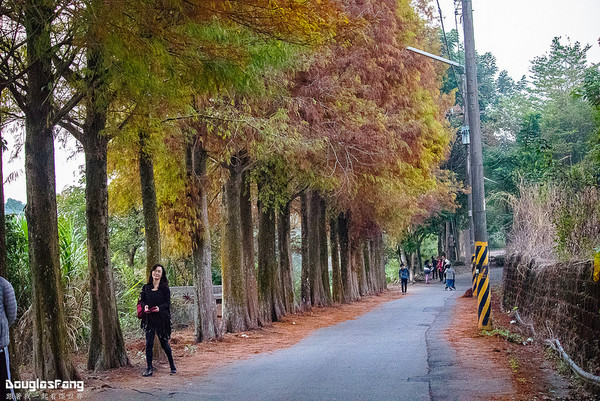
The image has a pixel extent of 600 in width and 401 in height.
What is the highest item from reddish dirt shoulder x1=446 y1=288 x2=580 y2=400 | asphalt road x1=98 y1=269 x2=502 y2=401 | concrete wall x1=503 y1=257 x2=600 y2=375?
concrete wall x1=503 y1=257 x2=600 y2=375

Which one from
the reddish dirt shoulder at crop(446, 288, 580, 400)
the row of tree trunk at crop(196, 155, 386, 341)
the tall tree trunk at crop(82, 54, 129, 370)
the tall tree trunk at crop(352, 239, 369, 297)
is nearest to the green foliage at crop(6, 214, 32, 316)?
the tall tree trunk at crop(82, 54, 129, 370)

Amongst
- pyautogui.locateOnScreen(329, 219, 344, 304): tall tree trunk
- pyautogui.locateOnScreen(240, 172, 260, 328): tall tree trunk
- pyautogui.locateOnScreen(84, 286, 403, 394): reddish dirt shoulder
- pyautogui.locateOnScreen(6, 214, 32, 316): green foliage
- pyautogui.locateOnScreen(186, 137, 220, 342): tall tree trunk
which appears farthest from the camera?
pyautogui.locateOnScreen(329, 219, 344, 304): tall tree trunk

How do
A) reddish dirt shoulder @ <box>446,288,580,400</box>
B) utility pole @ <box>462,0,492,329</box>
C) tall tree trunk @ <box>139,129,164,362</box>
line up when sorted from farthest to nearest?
utility pole @ <box>462,0,492,329</box>, tall tree trunk @ <box>139,129,164,362</box>, reddish dirt shoulder @ <box>446,288,580,400</box>

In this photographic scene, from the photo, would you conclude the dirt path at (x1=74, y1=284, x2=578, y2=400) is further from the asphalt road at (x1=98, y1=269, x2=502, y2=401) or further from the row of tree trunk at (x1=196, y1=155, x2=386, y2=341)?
the row of tree trunk at (x1=196, y1=155, x2=386, y2=341)

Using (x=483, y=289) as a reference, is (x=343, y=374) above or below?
below

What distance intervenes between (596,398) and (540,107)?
83486 millimetres

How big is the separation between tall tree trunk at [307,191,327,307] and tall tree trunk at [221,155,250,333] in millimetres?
9365

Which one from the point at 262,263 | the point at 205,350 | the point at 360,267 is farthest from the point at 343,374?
the point at 360,267

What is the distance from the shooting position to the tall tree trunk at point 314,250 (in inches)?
1208

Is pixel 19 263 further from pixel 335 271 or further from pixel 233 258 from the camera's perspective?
pixel 335 271

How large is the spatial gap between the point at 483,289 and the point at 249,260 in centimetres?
790

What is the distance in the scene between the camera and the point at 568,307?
11.7m

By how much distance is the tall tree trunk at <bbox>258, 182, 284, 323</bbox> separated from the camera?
79.3 ft

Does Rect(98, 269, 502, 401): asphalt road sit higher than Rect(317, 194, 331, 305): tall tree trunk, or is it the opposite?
Rect(317, 194, 331, 305): tall tree trunk
